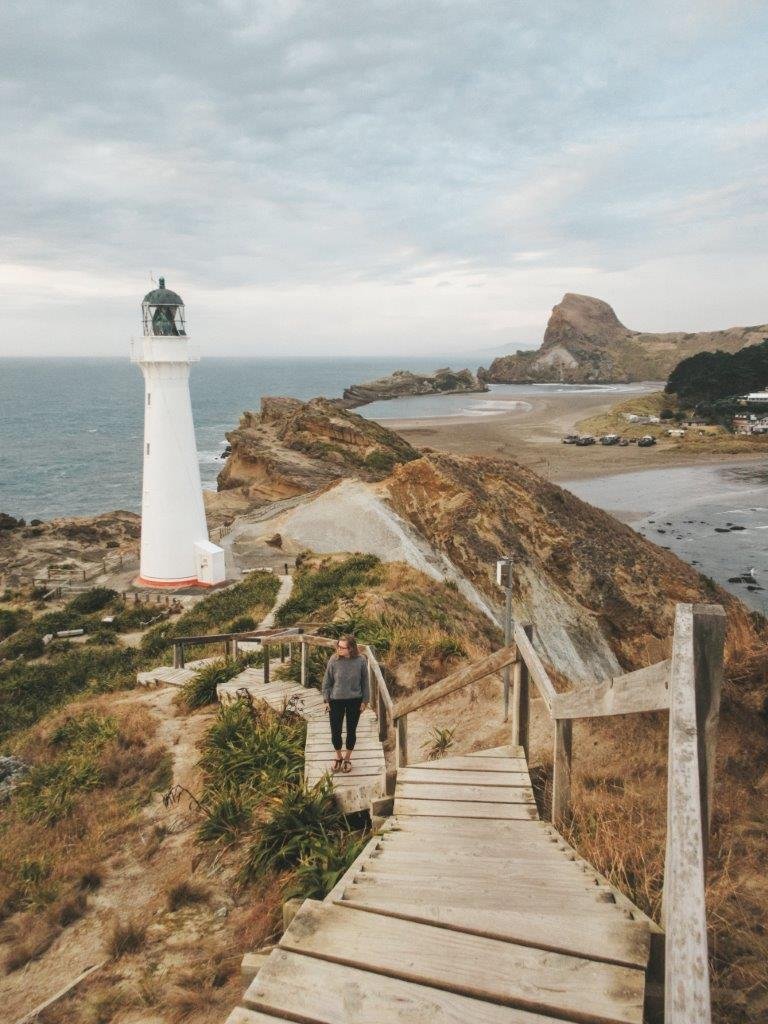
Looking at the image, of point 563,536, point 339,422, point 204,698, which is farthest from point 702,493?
point 204,698

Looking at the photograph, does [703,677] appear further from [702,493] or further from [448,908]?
[702,493]

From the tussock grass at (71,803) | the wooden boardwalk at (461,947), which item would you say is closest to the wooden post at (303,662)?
the tussock grass at (71,803)

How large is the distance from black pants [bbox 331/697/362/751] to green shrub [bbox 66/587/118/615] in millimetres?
18433

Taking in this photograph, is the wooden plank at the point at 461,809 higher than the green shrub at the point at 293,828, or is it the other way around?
the wooden plank at the point at 461,809

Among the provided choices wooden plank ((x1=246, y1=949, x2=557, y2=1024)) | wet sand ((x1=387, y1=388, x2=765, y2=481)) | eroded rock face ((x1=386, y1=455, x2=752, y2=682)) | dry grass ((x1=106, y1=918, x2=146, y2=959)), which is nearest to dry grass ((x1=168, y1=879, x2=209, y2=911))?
dry grass ((x1=106, y1=918, x2=146, y2=959))

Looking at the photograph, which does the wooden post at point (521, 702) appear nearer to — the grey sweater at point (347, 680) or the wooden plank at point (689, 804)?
the grey sweater at point (347, 680)

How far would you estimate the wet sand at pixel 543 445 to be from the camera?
219 feet

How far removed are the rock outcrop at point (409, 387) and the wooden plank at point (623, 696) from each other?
129908 mm

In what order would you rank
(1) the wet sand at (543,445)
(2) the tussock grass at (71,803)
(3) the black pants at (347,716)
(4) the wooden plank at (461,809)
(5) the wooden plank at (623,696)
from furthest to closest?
1. (1) the wet sand at (543,445)
2. (3) the black pants at (347,716)
3. (2) the tussock grass at (71,803)
4. (4) the wooden plank at (461,809)
5. (5) the wooden plank at (623,696)

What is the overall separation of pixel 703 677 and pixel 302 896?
10.5 ft

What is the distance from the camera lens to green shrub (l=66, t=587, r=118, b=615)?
903 inches

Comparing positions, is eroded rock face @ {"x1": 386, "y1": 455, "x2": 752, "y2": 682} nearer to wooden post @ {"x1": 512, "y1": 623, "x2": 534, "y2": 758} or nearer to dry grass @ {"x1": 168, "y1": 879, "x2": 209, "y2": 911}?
wooden post @ {"x1": 512, "y1": 623, "x2": 534, "y2": 758}

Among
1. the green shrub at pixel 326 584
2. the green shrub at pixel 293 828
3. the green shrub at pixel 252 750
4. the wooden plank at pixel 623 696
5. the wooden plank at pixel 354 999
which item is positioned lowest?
the green shrub at pixel 326 584

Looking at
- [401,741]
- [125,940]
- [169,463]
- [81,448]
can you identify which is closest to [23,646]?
[169,463]
